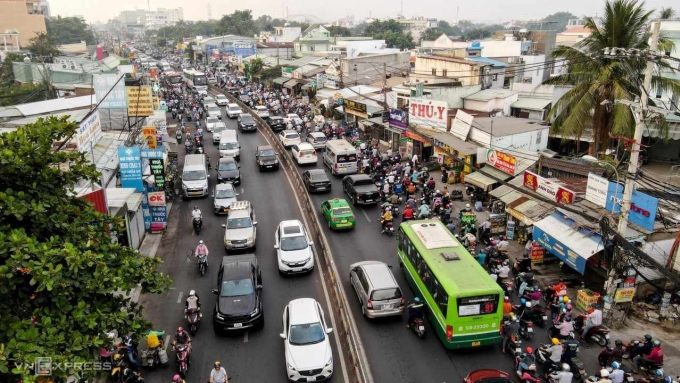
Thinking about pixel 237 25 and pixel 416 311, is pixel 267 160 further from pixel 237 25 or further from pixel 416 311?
pixel 237 25

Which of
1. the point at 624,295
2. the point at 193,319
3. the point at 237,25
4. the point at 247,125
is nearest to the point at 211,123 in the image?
the point at 247,125

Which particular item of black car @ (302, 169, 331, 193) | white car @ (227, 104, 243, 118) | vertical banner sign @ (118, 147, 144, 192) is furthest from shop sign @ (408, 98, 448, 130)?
white car @ (227, 104, 243, 118)

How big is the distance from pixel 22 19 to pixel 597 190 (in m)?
123

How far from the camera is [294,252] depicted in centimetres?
2030

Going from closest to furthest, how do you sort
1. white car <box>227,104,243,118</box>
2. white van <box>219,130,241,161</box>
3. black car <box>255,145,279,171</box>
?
black car <box>255,145,279,171</box> < white van <box>219,130,241,161</box> < white car <box>227,104,243,118</box>

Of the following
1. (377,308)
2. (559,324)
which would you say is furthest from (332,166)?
(559,324)

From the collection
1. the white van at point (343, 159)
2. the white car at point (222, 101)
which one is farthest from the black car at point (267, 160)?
the white car at point (222, 101)

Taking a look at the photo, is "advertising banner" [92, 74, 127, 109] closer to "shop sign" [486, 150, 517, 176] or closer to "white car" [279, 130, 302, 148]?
"white car" [279, 130, 302, 148]

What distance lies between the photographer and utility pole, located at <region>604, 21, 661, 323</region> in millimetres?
14273

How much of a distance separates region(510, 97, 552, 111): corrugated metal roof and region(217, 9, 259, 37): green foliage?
140526 mm

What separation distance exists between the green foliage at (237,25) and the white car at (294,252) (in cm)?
15353

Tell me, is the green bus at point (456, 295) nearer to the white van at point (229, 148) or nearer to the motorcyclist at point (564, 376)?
the motorcyclist at point (564, 376)

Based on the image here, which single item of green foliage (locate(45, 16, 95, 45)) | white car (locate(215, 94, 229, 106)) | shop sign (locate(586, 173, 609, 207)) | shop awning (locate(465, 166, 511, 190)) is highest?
green foliage (locate(45, 16, 95, 45))

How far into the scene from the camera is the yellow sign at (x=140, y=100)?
91.7 feet
